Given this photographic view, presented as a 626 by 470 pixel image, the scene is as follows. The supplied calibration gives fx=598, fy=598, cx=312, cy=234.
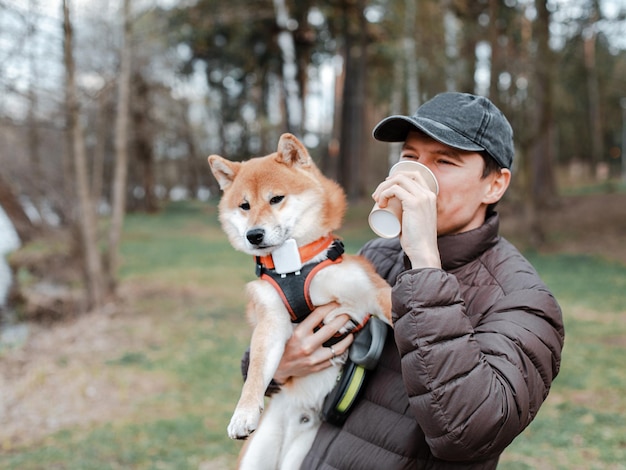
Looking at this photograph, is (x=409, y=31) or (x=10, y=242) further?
(x=409, y=31)

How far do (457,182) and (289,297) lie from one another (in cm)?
80

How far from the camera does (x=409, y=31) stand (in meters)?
19.3

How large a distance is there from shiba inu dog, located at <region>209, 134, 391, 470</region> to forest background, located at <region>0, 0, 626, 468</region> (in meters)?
3.83

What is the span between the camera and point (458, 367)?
1.53 meters

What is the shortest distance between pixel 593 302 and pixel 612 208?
10.1 meters

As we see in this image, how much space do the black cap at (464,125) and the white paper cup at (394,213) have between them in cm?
11

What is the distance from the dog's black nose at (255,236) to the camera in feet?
7.90

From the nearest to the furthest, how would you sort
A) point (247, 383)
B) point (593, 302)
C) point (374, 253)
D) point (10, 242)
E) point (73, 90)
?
point (247, 383) < point (374, 253) < point (73, 90) < point (593, 302) < point (10, 242)

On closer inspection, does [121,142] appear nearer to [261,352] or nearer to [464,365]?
[261,352]

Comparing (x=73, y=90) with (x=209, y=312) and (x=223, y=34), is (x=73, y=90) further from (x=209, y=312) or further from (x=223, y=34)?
(x=223, y=34)

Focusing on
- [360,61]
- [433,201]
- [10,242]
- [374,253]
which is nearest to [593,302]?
[374,253]

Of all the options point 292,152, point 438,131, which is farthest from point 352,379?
point 292,152

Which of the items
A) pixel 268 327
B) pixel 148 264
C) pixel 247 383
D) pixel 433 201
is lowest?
pixel 148 264

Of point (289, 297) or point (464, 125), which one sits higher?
point (464, 125)
